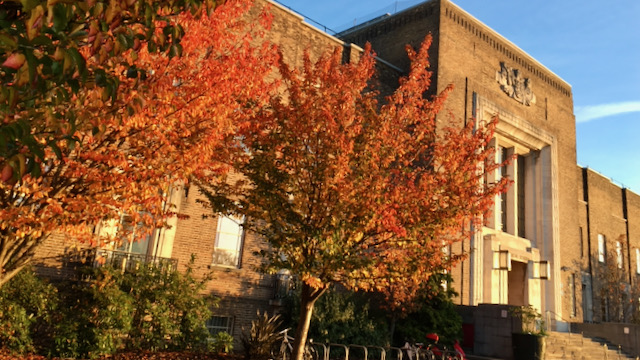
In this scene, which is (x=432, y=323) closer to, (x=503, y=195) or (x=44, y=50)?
(x=503, y=195)

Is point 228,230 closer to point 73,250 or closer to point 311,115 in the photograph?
point 73,250

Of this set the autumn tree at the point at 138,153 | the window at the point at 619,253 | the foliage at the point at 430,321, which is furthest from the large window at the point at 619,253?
the autumn tree at the point at 138,153

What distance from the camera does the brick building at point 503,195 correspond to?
17109 mm

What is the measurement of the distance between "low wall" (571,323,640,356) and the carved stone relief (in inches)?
465

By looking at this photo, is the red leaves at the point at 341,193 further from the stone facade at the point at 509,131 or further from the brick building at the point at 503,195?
the stone facade at the point at 509,131

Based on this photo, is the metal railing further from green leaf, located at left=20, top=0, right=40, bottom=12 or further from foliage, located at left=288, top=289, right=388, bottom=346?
green leaf, located at left=20, top=0, right=40, bottom=12

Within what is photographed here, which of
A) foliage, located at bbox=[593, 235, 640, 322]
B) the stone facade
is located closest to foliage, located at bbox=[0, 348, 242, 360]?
the stone facade

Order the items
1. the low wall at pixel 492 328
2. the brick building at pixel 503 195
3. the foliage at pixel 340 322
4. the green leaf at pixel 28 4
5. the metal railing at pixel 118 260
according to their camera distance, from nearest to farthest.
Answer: the green leaf at pixel 28 4 → the metal railing at pixel 118 260 → the foliage at pixel 340 322 → the brick building at pixel 503 195 → the low wall at pixel 492 328

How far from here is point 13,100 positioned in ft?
10.2

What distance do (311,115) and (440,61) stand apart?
14.5m

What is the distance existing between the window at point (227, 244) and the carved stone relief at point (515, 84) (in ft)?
54.1

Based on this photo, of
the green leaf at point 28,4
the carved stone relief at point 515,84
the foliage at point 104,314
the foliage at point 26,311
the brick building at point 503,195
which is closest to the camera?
the green leaf at point 28,4

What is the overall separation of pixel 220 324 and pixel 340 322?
3.77 metres

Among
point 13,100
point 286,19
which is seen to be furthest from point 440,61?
point 13,100
